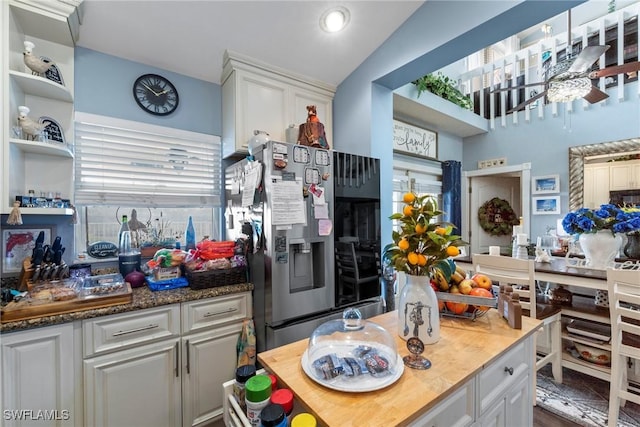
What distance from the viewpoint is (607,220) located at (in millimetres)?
2102

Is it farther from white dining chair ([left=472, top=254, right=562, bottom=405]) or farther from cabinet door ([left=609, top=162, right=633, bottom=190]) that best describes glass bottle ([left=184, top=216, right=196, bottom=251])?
cabinet door ([left=609, top=162, right=633, bottom=190])

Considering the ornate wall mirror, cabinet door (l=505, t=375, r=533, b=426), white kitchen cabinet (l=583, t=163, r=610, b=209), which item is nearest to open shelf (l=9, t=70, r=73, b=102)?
cabinet door (l=505, t=375, r=533, b=426)

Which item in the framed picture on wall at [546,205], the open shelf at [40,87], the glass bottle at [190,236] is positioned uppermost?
the open shelf at [40,87]

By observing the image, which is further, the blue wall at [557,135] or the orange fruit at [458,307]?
the blue wall at [557,135]

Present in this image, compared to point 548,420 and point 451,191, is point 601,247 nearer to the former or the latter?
point 548,420

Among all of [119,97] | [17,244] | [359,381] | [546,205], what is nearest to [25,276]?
[17,244]

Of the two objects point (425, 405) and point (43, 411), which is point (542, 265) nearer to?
point (425, 405)

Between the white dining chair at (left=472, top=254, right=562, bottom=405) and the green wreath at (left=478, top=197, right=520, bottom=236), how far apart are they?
2.77 m

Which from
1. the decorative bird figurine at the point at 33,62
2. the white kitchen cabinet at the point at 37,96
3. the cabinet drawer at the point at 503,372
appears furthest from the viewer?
the decorative bird figurine at the point at 33,62

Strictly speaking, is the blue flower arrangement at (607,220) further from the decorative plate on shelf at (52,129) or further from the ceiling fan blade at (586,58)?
the decorative plate on shelf at (52,129)

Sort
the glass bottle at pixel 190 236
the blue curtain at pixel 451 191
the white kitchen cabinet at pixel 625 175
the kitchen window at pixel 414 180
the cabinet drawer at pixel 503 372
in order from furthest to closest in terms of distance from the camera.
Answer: the blue curtain at pixel 451 191 → the white kitchen cabinet at pixel 625 175 → the kitchen window at pixel 414 180 → the glass bottle at pixel 190 236 → the cabinet drawer at pixel 503 372

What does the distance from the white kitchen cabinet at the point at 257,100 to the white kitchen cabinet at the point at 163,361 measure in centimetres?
120

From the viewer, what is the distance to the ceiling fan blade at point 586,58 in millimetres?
2062

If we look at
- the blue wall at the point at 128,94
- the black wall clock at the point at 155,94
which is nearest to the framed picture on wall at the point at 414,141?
the blue wall at the point at 128,94
